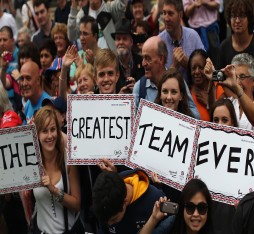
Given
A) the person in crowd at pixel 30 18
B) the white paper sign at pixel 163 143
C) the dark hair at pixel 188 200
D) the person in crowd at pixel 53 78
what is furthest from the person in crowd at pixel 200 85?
the person in crowd at pixel 30 18

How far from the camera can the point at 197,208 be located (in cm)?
557

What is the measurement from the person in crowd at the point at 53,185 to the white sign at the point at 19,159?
0.30 feet

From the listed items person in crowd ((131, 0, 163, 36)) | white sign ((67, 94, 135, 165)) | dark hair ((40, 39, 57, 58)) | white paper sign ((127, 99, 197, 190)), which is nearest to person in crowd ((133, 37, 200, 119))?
white sign ((67, 94, 135, 165))

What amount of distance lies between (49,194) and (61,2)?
6.64 m

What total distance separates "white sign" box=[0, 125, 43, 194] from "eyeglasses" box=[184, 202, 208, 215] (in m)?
1.66

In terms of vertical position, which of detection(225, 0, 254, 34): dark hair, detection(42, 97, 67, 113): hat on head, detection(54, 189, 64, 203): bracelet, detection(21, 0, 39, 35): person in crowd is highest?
detection(225, 0, 254, 34): dark hair

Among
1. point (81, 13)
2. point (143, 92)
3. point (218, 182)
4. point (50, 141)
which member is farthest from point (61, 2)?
point (218, 182)

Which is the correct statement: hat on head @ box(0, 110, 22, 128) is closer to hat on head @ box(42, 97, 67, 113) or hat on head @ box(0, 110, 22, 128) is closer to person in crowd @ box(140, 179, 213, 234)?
hat on head @ box(42, 97, 67, 113)

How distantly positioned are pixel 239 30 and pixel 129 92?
4.54ft

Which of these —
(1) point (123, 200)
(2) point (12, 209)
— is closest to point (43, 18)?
(2) point (12, 209)

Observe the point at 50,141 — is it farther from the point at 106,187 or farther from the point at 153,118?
the point at 106,187

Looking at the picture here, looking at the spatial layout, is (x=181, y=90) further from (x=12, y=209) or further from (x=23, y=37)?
(x=23, y=37)

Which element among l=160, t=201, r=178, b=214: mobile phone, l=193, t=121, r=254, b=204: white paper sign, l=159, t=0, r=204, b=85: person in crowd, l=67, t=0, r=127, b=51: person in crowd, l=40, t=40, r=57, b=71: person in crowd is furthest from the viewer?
l=40, t=40, r=57, b=71: person in crowd

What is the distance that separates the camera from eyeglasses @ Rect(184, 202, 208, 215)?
18.2ft
